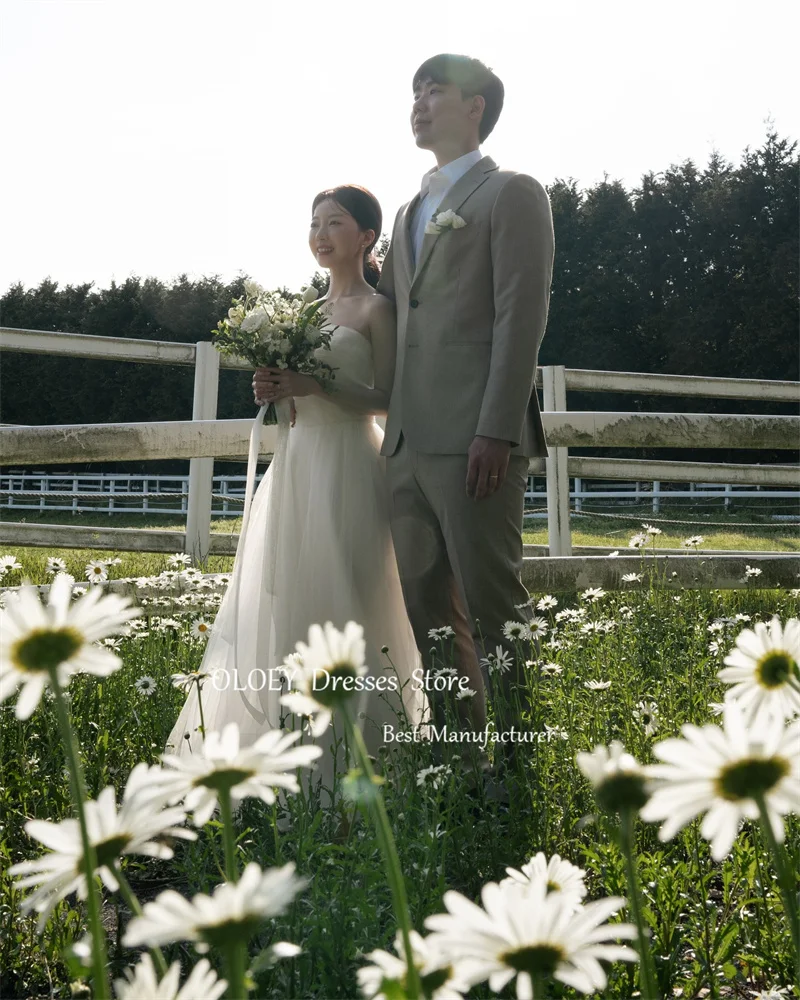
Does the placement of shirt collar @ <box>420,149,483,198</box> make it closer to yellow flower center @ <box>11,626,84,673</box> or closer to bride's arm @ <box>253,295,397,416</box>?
bride's arm @ <box>253,295,397,416</box>

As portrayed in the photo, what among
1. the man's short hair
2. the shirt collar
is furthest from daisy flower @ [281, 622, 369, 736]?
the man's short hair

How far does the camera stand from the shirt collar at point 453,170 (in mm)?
3350

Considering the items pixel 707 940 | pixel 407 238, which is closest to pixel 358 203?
pixel 407 238

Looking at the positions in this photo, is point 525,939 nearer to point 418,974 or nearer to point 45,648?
point 418,974

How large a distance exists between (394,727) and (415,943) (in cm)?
247

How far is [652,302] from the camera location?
97.5 ft

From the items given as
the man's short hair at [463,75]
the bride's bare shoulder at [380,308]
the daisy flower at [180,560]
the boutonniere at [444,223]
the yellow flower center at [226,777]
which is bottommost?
the daisy flower at [180,560]

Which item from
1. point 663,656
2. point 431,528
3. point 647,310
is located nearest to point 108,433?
point 431,528

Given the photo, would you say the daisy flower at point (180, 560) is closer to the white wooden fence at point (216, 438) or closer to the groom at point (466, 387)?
the white wooden fence at point (216, 438)

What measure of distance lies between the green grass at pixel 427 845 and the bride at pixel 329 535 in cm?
29

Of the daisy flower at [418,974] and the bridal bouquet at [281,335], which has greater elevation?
the bridal bouquet at [281,335]

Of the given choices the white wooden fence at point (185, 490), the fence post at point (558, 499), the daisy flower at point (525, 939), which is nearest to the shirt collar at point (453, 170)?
the fence post at point (558, 499)

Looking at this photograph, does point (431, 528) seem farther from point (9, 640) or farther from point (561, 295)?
point (561, 295)

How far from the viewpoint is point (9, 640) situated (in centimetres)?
70
